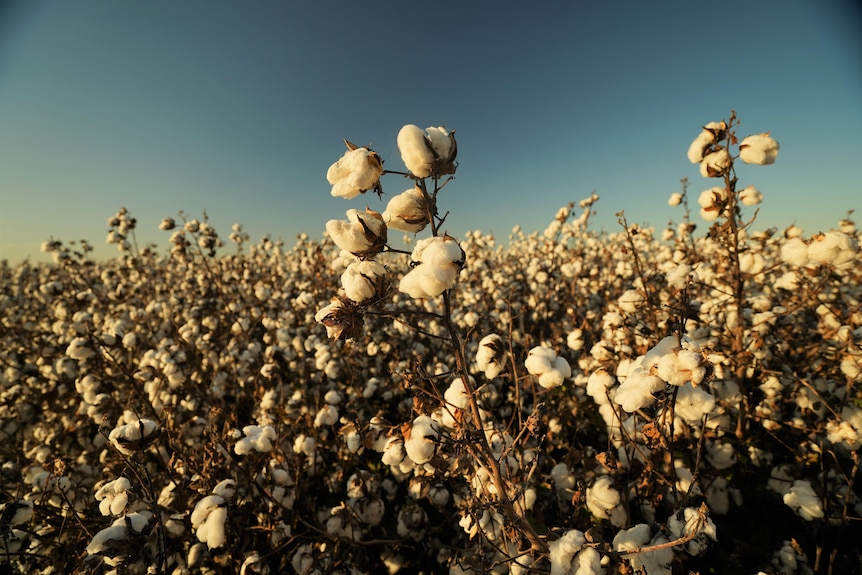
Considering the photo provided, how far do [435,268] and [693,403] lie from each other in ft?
5.89

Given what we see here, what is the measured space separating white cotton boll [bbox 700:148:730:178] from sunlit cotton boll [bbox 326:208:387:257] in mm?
3441

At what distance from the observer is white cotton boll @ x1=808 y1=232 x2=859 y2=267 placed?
2.49m

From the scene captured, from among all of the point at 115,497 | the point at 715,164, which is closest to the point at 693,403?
the point at 715,164

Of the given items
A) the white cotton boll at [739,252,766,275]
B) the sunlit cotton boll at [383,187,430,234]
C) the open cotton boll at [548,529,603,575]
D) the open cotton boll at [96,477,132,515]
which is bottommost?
the open cotton boll at [548,529,603,575]

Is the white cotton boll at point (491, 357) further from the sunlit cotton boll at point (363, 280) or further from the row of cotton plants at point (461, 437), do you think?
the sunlit cotton boll at point (363, 280)

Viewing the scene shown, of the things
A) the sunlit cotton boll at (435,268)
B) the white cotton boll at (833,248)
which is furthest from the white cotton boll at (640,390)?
the white cotton boll at (833,248)

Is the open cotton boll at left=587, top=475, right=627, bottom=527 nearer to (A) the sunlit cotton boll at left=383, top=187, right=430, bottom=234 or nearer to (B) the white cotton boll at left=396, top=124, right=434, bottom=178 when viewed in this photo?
(A) the sunlit cotton boll at left=383, top=187, right=430, bottom=234

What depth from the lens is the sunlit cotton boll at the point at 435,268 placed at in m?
1.39

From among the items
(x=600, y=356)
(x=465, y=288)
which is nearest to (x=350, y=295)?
(x=600, y=356)

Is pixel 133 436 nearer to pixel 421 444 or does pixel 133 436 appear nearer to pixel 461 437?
pixel 421 444

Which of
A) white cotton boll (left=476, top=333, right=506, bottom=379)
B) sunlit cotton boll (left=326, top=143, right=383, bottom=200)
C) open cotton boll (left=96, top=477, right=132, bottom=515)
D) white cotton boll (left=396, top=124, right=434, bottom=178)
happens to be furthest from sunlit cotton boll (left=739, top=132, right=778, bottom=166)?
open cotton boll (left=96, top=477, right=132, bottom=515)

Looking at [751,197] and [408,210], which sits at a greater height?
[751,197]

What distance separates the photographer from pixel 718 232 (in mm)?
3355

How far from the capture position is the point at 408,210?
5.25 feet
